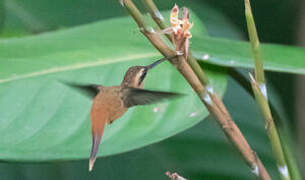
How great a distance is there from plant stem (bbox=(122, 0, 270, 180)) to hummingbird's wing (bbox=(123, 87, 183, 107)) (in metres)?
0.09

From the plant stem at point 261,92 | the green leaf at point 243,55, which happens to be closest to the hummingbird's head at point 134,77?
the plant stem at point 261,92

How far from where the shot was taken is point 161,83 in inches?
39.2

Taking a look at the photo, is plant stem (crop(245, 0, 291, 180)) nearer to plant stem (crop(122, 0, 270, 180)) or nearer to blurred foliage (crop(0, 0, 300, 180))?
plant stem (crop(122, 0, 270, 180))

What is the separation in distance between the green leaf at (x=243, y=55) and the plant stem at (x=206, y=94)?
57cm

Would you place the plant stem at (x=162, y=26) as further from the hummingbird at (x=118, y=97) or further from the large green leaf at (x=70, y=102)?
the large green leaf at (x=70, y=102)

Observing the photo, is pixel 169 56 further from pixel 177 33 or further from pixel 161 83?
pixel 161 83

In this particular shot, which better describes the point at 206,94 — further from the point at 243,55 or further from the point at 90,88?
the point at 243,55

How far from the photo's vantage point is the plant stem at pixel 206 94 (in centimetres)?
34

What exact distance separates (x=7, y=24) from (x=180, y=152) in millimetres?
709

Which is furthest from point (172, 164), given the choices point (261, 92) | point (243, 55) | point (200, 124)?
point (261, 92)

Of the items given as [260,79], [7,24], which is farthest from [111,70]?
[7,24]

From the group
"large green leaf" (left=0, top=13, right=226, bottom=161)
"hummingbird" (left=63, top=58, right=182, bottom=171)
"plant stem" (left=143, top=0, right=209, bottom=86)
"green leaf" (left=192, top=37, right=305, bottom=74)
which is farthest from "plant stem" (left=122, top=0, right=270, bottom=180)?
"green leaf" (left=192, top=37, right=305, bottom=74)

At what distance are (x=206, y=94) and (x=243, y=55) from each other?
72cm

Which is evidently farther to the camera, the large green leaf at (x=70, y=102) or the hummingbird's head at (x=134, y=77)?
the large green leaf at (x=70, y=102)
